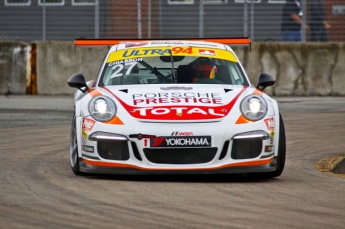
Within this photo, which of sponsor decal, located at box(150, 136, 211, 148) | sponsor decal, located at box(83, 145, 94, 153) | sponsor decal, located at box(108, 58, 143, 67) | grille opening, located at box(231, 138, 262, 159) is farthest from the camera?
sponsor decal, located at box(108, 58, 143, 67)

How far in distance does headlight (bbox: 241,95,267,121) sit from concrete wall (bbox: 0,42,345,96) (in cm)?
1025

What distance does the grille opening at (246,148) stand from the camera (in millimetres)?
7625

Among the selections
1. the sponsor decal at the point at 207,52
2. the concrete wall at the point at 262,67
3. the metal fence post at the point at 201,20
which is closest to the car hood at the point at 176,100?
the sponsor decal at the point at 207,52

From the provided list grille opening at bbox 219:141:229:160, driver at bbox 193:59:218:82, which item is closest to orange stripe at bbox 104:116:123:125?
grille opening at bbox 219:141:229:160

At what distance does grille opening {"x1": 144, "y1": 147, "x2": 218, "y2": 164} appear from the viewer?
24.8ft

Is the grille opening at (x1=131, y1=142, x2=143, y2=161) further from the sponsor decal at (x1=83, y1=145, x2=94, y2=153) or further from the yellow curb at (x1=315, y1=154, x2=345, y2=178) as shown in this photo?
the yellow curb at (x1=315, y1=154, x2=345, y2=178)

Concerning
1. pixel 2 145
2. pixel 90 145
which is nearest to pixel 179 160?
pixel 90 145

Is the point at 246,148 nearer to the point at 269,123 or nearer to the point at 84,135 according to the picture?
the point at 269,123

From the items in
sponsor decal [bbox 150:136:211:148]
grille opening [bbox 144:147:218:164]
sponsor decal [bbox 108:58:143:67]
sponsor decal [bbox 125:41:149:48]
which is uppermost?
sponsor decal [bbox 125:41:149:48]

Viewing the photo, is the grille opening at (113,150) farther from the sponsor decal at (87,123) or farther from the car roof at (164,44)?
the car roof at (164,44)

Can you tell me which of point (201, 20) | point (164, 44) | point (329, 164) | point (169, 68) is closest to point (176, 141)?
point (169, 68)

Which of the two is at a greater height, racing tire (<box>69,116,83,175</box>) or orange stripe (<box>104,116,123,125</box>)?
orange stripe (<box>104,116,123,125</box>)

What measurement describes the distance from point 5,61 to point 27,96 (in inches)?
33.8

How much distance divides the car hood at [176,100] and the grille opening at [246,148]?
0.27 m
